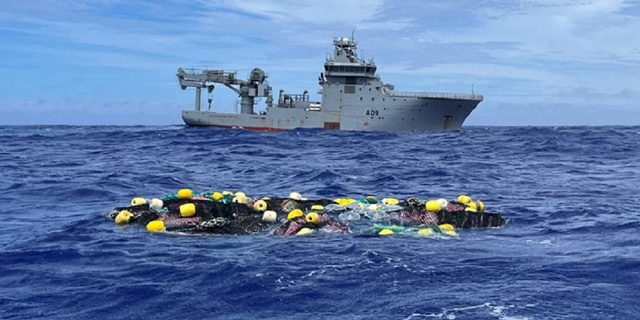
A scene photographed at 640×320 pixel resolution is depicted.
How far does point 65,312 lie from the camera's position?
33.4 ft

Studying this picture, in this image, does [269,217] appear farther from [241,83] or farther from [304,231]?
[241,83]

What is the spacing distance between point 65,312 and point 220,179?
19.6 m

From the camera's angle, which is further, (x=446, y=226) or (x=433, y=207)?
(x=433, y=207)

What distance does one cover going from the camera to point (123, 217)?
18062 mm

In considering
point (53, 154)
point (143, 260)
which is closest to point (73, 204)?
point (143, 260)

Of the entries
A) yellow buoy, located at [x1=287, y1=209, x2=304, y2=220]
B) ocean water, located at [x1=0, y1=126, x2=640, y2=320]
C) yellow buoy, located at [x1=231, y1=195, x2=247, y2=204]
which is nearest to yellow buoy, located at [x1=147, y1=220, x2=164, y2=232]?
ocean water, located at [x1=0, y1=126, x2=640, y2=320]

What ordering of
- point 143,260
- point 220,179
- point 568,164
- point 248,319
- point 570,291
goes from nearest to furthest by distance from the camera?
point 248,319 → point 570,291 → point 143,260 → point 220,179 → point 568,164

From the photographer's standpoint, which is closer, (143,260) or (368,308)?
(368,308)

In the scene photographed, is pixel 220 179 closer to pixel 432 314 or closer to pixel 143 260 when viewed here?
pixel 143 260

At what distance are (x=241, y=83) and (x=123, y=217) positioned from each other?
217 ft

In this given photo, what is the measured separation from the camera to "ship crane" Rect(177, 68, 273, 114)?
81.8m

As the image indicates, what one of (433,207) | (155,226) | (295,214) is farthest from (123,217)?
(433,207)

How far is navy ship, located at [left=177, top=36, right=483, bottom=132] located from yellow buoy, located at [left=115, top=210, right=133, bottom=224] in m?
57.6

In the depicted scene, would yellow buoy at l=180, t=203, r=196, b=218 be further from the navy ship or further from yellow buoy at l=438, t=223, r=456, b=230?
the navy ship
